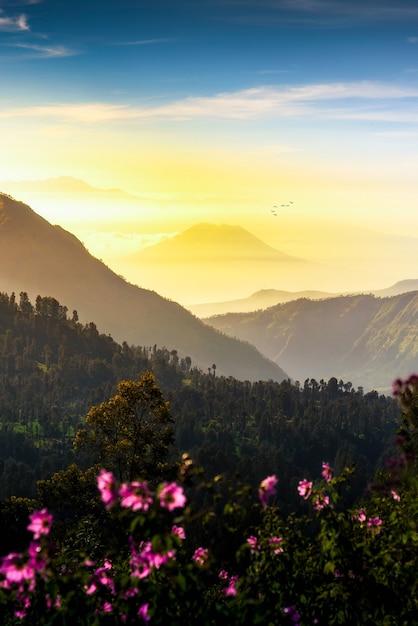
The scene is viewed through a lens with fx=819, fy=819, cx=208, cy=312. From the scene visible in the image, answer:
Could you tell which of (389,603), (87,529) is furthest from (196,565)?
(87,529)

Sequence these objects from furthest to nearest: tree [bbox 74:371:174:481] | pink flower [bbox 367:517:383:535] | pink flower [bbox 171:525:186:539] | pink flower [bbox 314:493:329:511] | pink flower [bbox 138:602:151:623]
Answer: tree [bbox 74:371:174:481] < pink flower [bbox 367:517:383:535] < pink flower [bbox 314:493:329:511] < pink flower [bbox 171:525:186:539] < pink flower [bbox 138:602:151:623]

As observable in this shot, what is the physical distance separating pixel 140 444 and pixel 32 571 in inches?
1274

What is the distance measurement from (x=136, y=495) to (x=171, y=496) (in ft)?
2.10

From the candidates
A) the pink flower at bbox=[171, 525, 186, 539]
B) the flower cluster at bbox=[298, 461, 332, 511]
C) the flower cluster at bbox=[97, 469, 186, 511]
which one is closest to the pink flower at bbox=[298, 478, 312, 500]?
the flower cluster at bbox=[298, 461, 332, 511]

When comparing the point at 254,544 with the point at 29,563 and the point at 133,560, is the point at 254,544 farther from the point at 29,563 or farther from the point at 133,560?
the point at 29,563

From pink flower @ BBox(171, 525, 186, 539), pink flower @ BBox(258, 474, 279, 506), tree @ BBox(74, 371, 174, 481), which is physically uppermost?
pink flower @ BBox(258, 474, 279, 506)

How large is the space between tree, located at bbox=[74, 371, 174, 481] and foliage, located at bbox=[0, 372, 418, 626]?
23.6 meters

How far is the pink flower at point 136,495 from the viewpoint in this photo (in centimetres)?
1473

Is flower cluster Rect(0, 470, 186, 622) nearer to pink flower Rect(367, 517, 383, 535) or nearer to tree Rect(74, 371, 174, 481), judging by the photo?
pink flower Rect(367, 517, 383, 535)

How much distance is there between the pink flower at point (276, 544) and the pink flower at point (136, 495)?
658 centimetres

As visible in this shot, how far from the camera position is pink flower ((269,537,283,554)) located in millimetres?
20391

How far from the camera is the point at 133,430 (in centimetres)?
4872

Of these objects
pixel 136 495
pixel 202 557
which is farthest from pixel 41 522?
pixel 202 557

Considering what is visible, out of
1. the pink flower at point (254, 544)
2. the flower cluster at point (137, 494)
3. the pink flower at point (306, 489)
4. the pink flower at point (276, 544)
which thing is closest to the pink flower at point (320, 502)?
the pink flower at point (306, 489)
